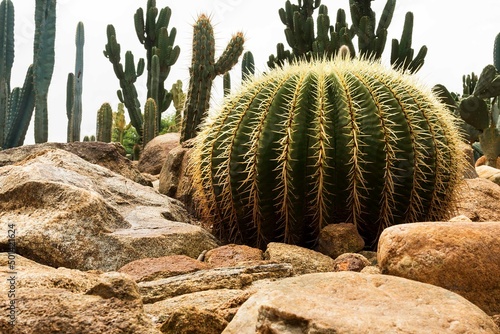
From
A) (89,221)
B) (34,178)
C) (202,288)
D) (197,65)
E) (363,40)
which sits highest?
(363,40)

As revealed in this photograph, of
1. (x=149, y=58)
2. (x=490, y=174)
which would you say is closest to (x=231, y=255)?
(x=490, y=174)

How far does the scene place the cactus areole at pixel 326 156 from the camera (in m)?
4.10

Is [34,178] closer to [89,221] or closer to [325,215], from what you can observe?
[89,221]

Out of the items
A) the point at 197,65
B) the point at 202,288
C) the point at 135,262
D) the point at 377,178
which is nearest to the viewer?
the point at 202,288

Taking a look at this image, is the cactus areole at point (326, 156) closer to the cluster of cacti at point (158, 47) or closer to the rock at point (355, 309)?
the rock at point (355, 309)

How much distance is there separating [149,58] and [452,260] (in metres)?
14.3

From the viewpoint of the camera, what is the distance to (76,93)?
43.2 ft

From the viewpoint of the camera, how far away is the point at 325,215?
13.7 ft

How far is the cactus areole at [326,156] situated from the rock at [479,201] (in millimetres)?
1088

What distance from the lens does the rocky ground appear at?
1.95 meters

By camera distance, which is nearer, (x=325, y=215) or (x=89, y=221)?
(x=89, y=221)

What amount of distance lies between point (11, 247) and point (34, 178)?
23.4 inches

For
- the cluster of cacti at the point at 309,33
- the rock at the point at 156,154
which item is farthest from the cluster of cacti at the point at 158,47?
the rock at the point at 156,154

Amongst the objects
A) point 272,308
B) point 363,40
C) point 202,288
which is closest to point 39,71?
point 363,40
